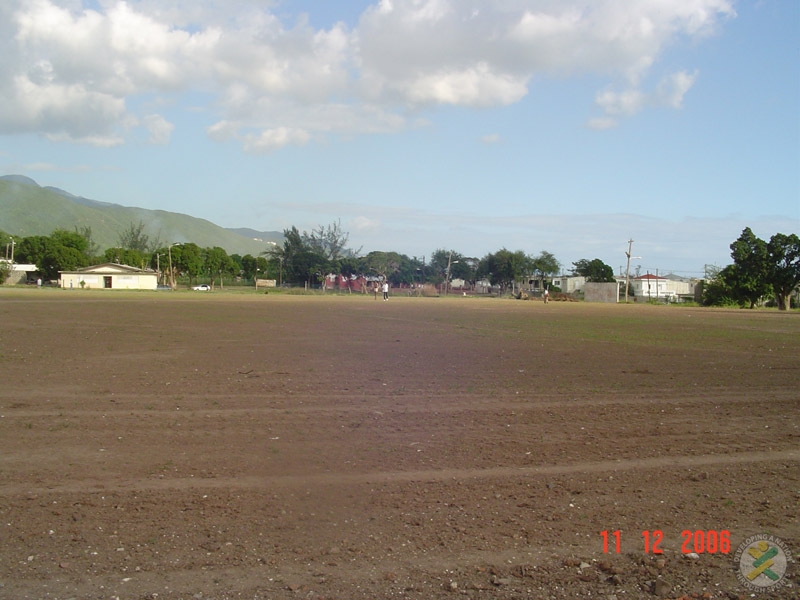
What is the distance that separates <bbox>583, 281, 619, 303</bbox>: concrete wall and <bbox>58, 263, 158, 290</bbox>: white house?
59.6m

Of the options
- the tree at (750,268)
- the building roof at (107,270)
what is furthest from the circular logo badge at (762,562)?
the building roof at (107,270)

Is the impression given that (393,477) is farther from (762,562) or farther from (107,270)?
(107,270)

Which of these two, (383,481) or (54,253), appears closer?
(383,481)

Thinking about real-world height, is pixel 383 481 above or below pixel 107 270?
below

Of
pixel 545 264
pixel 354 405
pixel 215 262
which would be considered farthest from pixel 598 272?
pixel 354 405

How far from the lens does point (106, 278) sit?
9244 cm

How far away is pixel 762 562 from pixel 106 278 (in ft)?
322

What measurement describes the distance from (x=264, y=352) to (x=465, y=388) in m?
6.02

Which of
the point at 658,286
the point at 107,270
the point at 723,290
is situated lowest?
the point at 107,270

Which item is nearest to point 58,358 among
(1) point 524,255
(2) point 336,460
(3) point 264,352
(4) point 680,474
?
(3) point 264,352

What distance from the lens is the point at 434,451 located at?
6719 mm

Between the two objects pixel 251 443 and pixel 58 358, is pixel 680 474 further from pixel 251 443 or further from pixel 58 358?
pixel 58 358

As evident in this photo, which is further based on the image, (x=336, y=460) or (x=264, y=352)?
(x=264, y=352)

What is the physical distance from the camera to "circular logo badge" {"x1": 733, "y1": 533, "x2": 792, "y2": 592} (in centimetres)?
409
